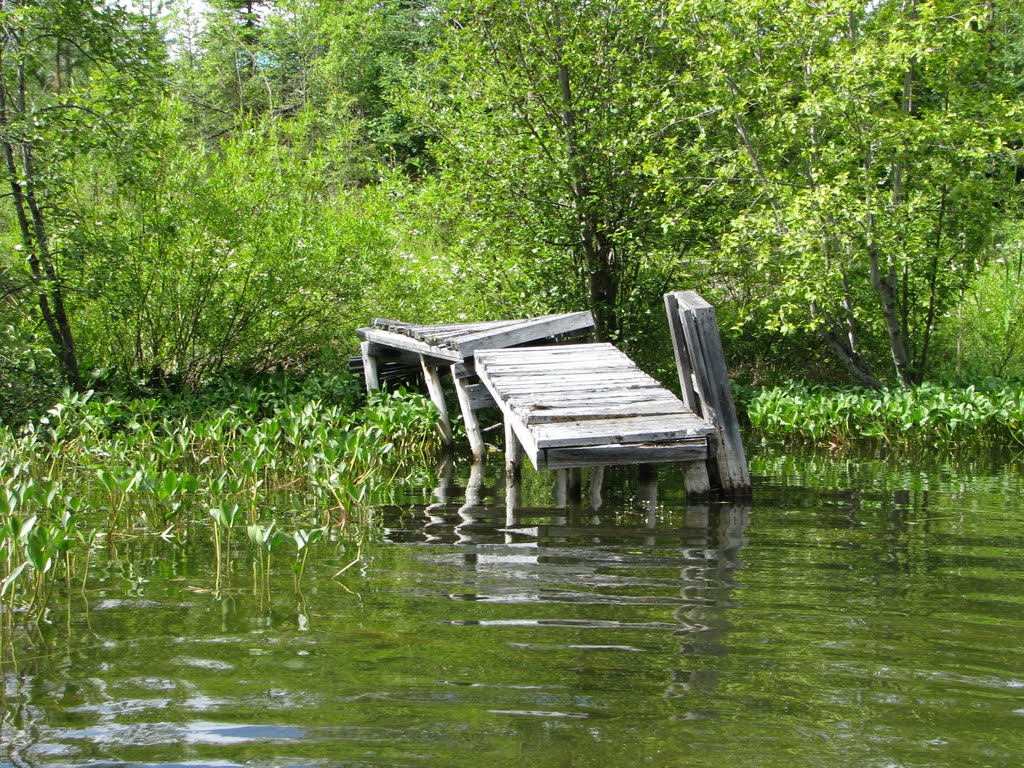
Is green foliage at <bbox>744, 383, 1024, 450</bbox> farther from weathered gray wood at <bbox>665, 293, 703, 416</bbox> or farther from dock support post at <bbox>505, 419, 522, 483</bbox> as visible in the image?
dock support post at <bbox>505, 419, 522, 483</bbox>

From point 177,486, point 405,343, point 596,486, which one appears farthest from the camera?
point 405,343

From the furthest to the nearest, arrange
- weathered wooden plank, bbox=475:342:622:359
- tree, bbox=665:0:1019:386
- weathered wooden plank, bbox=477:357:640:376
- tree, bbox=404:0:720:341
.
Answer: tree, bbox=404:0:720:341, tree, bbox=665:0:1019:386, weathered wooden plank, bbox=475:342:622:359, weathered wooden plank, bbox=477:357:640:376

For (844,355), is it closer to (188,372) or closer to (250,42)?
(188,372)

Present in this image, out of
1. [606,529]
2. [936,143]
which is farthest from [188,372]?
[936,143]

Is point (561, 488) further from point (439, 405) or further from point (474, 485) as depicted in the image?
point (439, 405)

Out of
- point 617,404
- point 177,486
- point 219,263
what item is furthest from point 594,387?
point 219,263

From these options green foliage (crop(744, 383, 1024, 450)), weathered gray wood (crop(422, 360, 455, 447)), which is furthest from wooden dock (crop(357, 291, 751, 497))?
green foliage (crop(744, 383, 1024, 450))

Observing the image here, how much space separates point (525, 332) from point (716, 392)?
3.35 meters

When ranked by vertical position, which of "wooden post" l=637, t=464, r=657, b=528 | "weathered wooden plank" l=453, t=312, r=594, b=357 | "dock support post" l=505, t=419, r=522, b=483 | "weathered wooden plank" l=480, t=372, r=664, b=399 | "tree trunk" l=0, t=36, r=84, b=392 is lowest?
"wooden post" l=637, t=464, r=657, b=528

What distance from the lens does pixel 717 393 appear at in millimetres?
6891

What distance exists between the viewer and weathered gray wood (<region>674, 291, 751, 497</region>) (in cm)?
686

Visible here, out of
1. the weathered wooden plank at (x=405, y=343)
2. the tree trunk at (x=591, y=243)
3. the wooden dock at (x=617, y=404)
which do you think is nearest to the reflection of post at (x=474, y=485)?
the wooden dock at (x=617, y=404)

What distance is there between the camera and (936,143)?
10477 millimetres

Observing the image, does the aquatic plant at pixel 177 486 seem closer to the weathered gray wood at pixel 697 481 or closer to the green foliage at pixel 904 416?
the weathered gray wood at pixel 697 481
